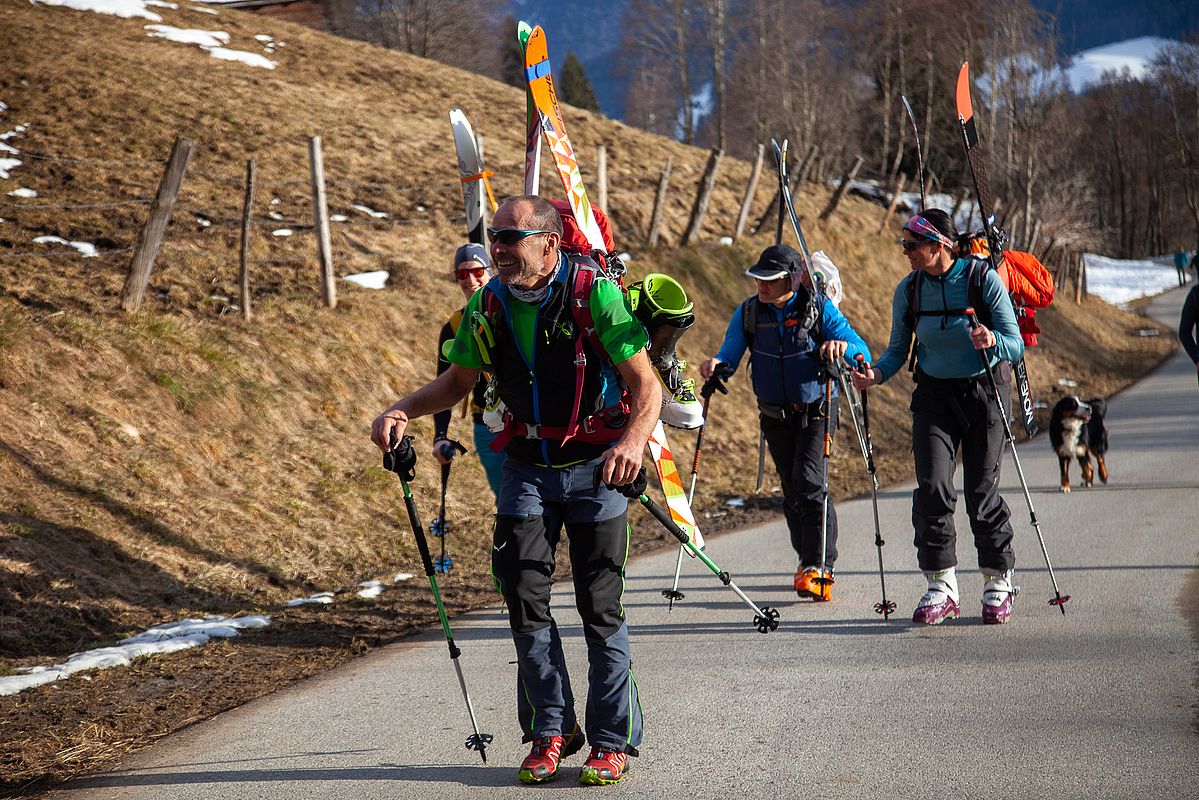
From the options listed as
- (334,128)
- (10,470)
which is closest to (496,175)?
(334,128)

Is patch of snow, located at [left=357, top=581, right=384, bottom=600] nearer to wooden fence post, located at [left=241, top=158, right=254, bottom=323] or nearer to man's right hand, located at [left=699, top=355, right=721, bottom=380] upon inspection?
man's right hand, located at [left=699, top=355, right=721, bottom=380]

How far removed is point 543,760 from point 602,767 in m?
0.23

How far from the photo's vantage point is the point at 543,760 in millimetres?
4270

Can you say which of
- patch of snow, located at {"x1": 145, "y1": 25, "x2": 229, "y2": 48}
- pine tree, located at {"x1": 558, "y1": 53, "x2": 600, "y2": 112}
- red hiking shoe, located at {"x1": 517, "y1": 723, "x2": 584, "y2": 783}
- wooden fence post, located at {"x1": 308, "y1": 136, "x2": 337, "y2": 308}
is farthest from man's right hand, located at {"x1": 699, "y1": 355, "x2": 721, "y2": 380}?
pine tree, located at {"x1": 558, "y1": 53, "x2": 600, "y2": 112}

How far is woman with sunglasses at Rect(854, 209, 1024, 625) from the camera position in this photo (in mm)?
6332

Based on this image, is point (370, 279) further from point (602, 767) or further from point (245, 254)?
point (602, 767)

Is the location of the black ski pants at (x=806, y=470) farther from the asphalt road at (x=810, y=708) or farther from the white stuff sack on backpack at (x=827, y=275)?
the white stuff sack on backpack at (x=827, y=275)

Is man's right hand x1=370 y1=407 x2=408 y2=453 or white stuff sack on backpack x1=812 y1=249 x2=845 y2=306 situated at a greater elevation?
white stuff sack on backpack x1=812 y1=249 x2=845 y2=306

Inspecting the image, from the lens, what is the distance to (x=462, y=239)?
17.0 m

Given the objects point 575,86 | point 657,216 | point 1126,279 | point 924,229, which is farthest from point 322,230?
point 575,86

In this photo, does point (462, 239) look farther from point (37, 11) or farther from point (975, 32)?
point (975, 32)

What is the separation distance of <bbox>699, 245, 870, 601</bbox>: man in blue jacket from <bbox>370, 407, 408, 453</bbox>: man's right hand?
3.06m

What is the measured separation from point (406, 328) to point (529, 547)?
8981 mm

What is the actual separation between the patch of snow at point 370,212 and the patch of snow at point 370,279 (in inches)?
123
